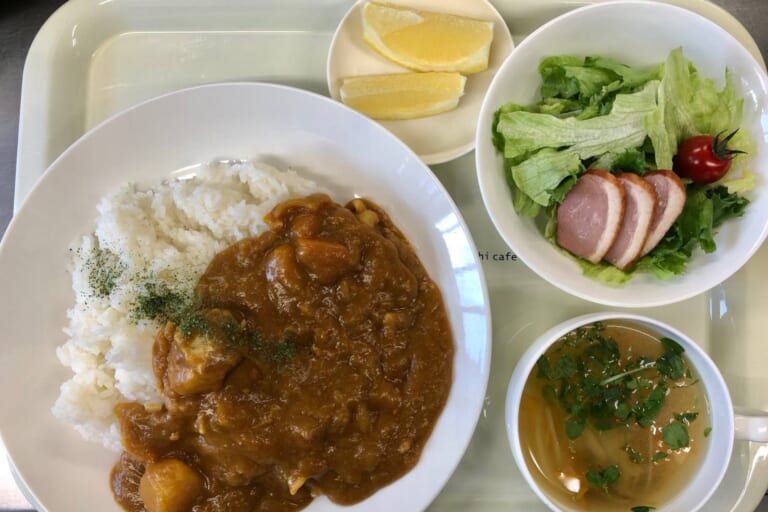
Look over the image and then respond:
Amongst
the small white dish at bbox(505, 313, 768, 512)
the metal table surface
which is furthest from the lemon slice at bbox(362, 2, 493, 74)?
the metal table surface

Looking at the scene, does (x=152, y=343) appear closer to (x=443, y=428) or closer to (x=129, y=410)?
(x=129, y=410)

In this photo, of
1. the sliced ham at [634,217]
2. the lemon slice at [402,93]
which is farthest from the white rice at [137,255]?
the sliced ham at [634,217]

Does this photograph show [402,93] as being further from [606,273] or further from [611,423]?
[611,423]

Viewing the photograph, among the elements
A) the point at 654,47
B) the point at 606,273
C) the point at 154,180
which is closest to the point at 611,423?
the point at 606,273

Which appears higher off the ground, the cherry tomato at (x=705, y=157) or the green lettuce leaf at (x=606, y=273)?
the cherry tomato at (x=705, y=157)

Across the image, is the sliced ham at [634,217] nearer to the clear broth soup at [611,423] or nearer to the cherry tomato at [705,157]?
the cherry tomato at [705,157]

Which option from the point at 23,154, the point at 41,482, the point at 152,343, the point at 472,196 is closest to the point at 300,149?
the point at 472,196
